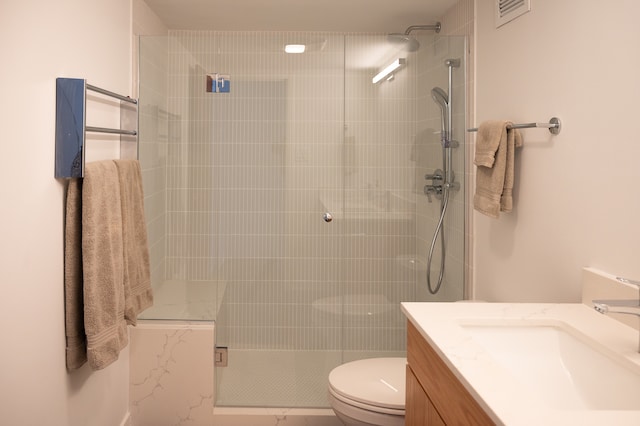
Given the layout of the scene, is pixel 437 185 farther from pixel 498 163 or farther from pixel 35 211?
pixel 35 211

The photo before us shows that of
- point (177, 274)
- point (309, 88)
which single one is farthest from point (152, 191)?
point (309, 88)

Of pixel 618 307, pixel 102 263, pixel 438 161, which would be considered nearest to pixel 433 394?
pixel 618 307

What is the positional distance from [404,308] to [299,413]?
1.40m

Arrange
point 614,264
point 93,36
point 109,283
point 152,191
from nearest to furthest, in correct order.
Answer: point 614,264, point 109,283, point 93,36, point 152,191

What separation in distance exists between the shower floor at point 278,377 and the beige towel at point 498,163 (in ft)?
3.49

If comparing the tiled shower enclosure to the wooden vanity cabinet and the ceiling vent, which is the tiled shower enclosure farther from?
the wooden vanity cabinet

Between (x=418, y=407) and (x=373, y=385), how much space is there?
2.36 ft

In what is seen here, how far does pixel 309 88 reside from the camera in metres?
2.96

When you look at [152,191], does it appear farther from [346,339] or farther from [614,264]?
[614,264]

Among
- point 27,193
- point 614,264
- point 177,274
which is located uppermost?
point 27,193

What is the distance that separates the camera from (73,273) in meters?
2.12

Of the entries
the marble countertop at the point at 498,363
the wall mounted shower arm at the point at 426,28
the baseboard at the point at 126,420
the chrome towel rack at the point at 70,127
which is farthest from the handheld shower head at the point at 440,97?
the baseboard at the point at 126,420

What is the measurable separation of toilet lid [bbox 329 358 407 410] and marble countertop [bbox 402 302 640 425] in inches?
24.8

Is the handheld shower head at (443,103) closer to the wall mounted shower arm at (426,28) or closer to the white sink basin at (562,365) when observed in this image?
the wall mounted shower arm at (426,28)
